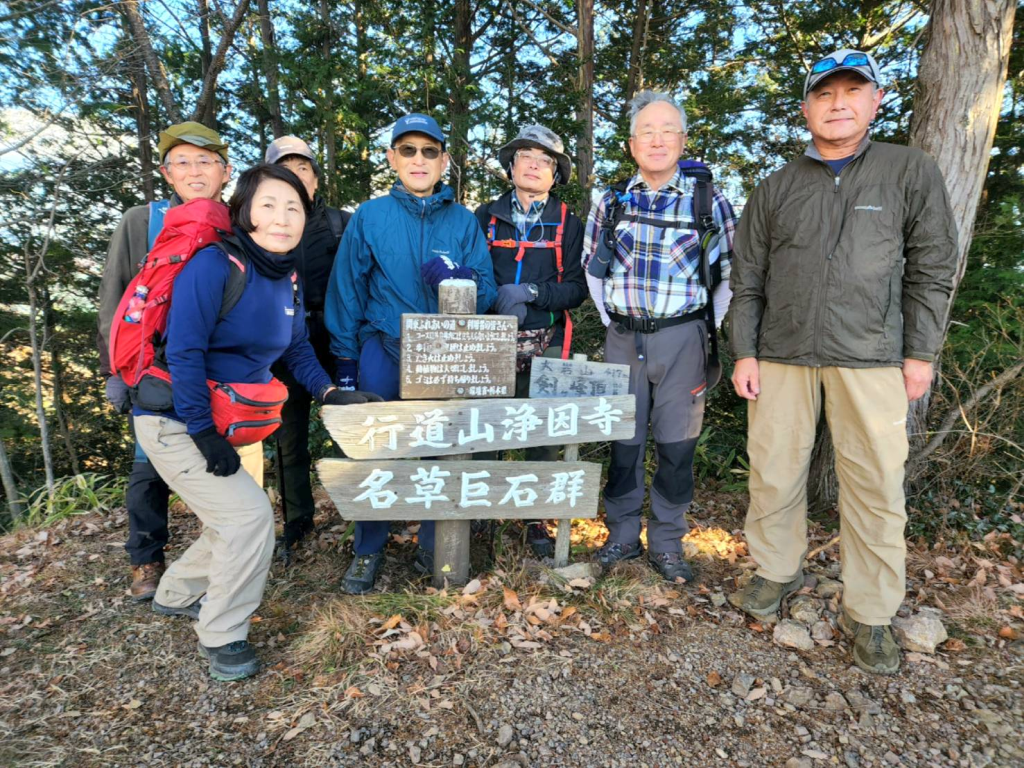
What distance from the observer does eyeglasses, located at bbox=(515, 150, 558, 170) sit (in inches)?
152

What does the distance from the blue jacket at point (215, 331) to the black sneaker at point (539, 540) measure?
220cm

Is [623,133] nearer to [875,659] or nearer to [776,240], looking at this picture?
[776,240]

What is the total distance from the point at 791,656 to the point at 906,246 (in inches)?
87.1

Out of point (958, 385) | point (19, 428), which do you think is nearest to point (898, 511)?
point (958, 385)

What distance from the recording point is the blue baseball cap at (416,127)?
11.5 ft

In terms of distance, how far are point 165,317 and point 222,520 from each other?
1007mm

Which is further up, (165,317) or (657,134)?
(657,134)

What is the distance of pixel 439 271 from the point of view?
11.4 feet

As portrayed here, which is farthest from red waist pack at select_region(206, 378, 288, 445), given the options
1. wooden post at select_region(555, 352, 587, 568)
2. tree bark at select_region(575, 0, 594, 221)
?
tree bark at select_region(575, 0, 594, 221)

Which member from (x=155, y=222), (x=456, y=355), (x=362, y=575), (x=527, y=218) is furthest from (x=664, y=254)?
(x=155, y=222)

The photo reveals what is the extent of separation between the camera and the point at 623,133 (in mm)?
8188

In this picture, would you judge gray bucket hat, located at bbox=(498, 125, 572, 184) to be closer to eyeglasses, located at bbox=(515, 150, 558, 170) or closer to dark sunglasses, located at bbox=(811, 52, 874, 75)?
eyeglasses, located at bbox=(515, 150, 558, 170)

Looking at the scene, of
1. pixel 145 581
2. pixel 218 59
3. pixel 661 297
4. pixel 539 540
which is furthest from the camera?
pixel 218 59

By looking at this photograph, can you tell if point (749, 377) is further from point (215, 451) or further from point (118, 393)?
point (118, 393)
